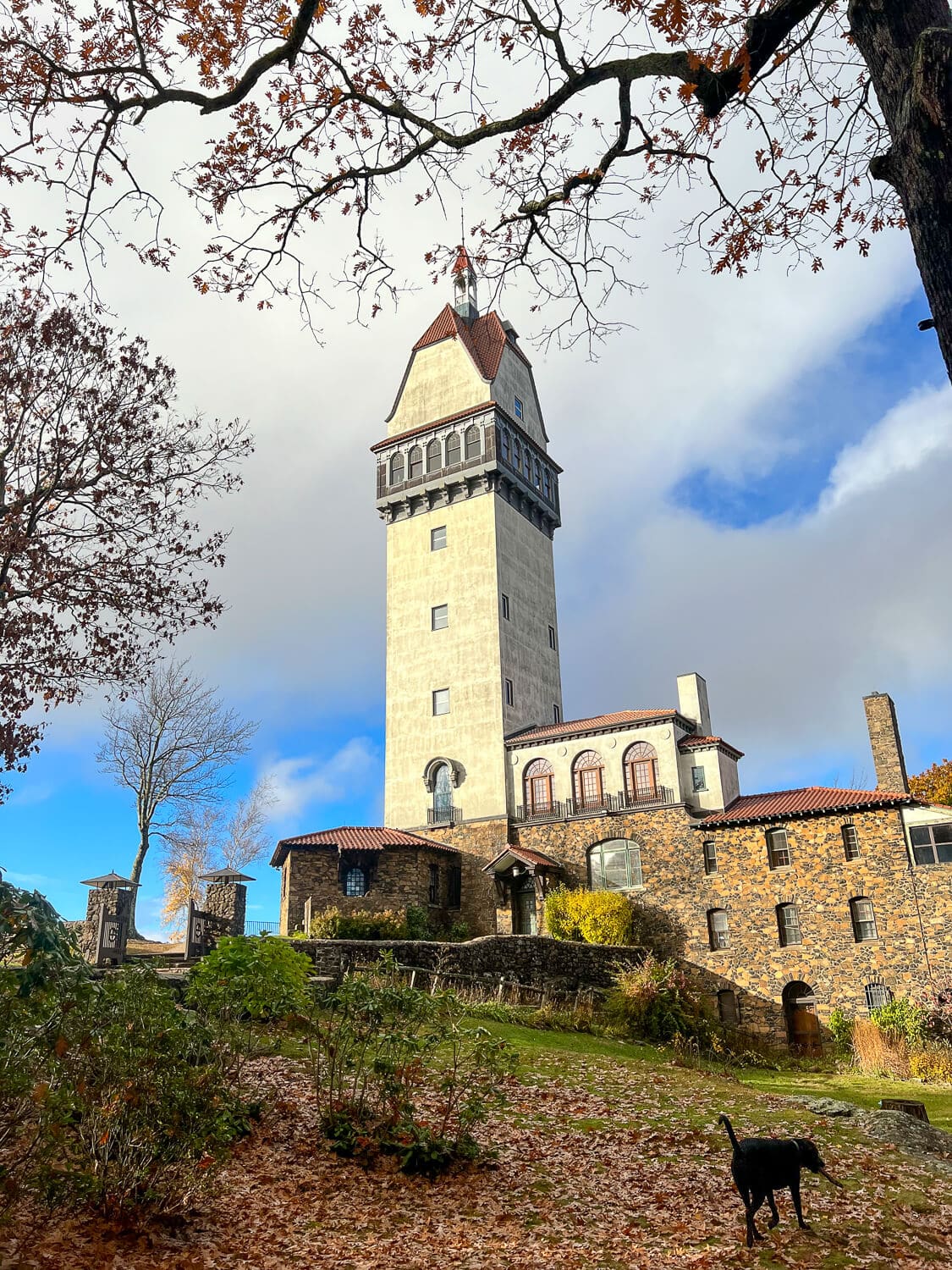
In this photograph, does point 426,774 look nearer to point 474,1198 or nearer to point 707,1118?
point 707,1118

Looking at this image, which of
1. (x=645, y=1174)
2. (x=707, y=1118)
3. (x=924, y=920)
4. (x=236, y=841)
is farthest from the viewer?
(x=236, y=841)

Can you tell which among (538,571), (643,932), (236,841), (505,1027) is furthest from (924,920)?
(236,841)

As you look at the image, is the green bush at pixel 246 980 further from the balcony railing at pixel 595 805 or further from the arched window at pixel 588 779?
the arched window at pixel 588 779

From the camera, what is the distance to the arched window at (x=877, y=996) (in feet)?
99.5

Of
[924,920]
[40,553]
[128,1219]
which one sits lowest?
[128,1219]

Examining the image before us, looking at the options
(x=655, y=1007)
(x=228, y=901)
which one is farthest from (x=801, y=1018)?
(x=228, y=901)

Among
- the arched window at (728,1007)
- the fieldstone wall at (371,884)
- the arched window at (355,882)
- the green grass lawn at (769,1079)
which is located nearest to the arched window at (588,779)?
the fieldstone wall at (371,884)

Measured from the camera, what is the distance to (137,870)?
40.5 metres

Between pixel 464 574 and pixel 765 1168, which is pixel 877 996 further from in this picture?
pixel 765 1168

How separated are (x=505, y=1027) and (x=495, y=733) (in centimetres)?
2045

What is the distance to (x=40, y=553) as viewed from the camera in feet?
44.0

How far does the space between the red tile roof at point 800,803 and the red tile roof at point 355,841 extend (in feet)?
37.4

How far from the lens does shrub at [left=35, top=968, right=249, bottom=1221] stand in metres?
7.10

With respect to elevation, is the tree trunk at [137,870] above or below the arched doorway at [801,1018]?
above
